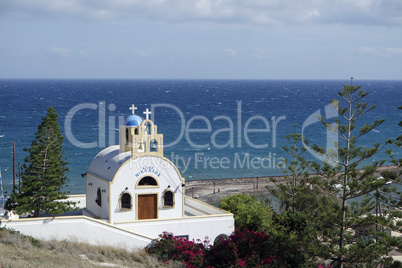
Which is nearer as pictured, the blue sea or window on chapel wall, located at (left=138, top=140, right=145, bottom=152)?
window on chapel wall, located at (left=138, top=140, right=145, bottom=152)

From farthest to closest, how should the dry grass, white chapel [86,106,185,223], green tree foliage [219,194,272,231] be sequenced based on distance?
1. green tree foliage [219,194,272,231]
2. white chapel [86,106,185,223]
3. the dry grass

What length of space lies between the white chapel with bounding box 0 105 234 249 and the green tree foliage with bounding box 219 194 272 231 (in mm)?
770

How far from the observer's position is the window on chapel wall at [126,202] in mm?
21216

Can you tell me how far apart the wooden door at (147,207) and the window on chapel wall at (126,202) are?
0.43 metres

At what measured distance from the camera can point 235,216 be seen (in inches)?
904

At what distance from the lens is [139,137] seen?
21.5 m

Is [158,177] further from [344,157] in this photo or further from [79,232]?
[344,157]

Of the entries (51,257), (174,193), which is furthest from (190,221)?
(51,257)

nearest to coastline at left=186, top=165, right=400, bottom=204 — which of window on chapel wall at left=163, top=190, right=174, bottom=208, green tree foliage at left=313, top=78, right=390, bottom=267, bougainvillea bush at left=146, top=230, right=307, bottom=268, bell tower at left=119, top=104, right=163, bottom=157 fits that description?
window on chapel wall at left=163, top=190, right=174, bottom=208

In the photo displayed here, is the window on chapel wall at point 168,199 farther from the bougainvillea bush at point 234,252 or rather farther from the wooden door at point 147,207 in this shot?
the bougainvillea bush at point 234,252

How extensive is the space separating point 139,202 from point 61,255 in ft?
16.6

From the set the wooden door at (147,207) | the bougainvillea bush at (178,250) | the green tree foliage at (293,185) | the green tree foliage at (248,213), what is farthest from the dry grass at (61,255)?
the green tree foliage at (293,185)

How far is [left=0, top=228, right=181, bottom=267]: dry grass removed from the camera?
50.1 ft

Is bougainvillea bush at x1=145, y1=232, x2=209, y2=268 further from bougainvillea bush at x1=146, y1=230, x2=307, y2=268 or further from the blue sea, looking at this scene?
the blue sea
